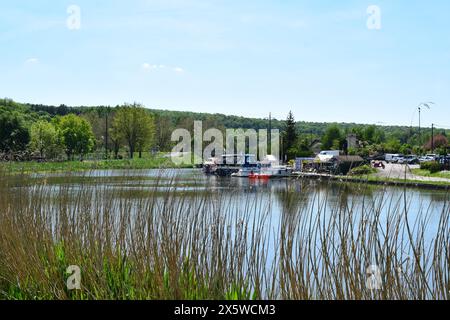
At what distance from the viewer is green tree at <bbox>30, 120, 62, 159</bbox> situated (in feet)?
31.3

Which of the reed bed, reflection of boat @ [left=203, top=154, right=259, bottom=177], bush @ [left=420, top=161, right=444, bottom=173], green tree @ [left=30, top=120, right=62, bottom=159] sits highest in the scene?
green tree @ [left=30, top=120, right=62, bottom=159]

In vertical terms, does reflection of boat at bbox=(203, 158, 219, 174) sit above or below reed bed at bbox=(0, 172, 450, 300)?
below

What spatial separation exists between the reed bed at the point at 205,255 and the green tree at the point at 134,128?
52.0 m

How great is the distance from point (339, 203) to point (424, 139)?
7228 cm

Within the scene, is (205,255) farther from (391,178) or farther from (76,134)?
(76,134)

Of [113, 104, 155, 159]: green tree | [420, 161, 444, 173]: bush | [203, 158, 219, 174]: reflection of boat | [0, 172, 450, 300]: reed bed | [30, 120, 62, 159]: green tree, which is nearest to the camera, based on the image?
[0, 172, 450, 300]: reed bed

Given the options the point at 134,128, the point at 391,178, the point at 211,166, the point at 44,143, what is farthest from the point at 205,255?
the point at 134,128

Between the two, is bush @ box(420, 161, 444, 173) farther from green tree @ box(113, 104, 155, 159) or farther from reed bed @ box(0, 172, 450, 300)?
reed bed @ box(0, 172, 450, 300)

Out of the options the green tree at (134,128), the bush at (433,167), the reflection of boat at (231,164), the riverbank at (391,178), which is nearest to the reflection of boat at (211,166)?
the reflection of boat at (231,164)

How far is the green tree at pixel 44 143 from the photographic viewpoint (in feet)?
31.3

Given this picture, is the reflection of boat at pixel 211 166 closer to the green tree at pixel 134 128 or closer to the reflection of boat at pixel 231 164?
the reflection of boat at pixel 231 164

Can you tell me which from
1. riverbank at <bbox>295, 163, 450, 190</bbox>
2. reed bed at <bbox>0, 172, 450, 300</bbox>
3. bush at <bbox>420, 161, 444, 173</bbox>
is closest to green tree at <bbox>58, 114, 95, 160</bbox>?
bush at <bbox>420, 161, 444, 173</bbox>

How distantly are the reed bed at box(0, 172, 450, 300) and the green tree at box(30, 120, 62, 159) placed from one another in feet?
8.85

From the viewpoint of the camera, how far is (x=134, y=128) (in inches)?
2318
